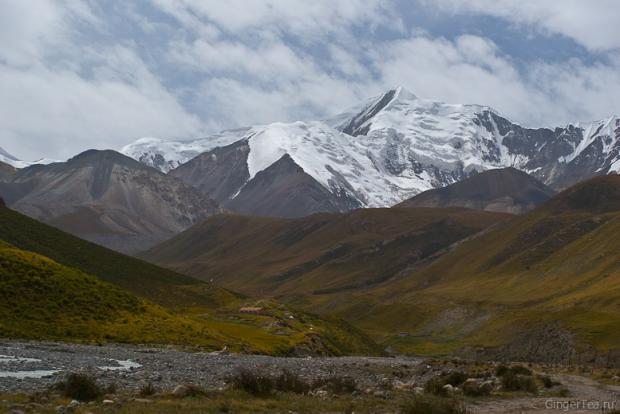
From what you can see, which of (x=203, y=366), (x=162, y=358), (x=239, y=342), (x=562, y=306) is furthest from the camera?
(x=562, y=306)

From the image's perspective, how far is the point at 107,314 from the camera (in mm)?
71875

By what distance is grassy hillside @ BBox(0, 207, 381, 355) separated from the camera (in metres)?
64.6

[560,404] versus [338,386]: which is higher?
[338,386]

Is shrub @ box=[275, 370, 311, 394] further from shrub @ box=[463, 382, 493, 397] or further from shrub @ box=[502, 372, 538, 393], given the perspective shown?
shrub @ box=[502, 372, 538, 393]

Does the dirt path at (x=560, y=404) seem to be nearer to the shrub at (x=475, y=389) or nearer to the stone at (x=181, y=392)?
the shrub at (x=475, y=389)

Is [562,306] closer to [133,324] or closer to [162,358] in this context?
[133,324]

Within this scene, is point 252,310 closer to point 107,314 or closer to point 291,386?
point 107,314

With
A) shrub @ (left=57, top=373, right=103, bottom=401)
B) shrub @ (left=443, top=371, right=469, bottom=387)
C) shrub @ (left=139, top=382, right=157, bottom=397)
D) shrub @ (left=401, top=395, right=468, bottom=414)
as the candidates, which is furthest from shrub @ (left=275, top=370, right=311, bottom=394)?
shrub @ (left=443, top=371, right=469, bottom=387)

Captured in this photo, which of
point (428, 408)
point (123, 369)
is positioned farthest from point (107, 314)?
point (428, 408)

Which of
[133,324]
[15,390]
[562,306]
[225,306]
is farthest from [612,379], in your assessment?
[562,306]

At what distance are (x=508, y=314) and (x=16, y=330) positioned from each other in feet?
459

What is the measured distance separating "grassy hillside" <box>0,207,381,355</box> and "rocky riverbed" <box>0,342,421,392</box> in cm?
748

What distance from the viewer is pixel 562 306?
173625mm

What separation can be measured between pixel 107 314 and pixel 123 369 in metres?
32.5
